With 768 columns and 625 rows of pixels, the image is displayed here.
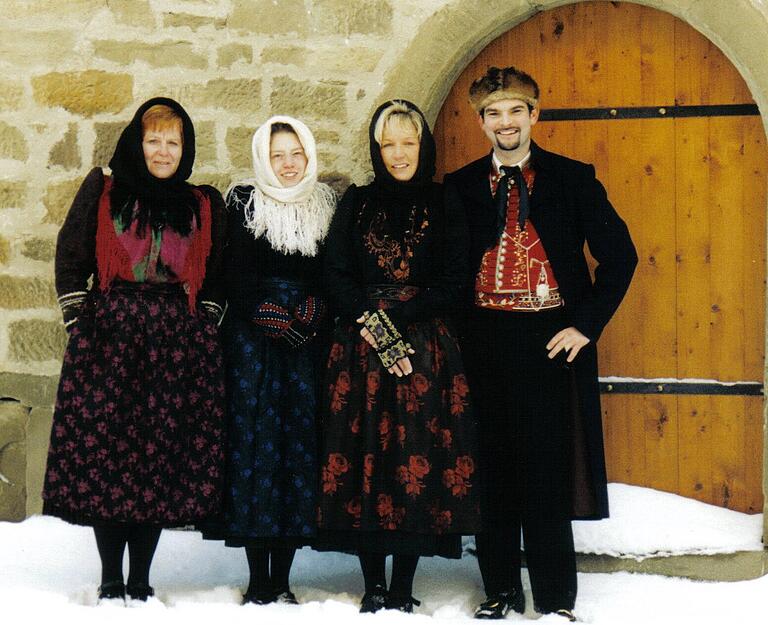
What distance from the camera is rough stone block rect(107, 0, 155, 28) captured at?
374 centimetres

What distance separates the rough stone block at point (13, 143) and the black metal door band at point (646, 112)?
1.93 metres

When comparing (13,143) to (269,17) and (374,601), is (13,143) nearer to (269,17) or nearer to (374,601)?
(269,17)

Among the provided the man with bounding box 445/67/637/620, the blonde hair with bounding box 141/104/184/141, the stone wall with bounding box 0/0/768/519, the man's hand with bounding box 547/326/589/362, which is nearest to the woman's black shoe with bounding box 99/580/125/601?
the stone wall with bounding box 0/0/768/519

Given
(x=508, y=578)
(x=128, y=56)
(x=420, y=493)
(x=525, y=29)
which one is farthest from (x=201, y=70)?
(x=508, y=578)

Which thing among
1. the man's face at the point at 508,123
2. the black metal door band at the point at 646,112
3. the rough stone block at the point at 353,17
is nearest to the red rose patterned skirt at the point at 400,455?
the man's face at the point at 508,123

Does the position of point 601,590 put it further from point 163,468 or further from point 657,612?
point 163,468

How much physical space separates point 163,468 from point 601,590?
154 centimetres

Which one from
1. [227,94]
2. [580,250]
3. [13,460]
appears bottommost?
[13,460]

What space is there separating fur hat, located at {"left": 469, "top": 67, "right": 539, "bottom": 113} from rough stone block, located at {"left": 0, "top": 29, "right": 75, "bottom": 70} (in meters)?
1.60

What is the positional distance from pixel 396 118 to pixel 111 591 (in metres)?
1.71

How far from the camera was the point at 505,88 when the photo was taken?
314cm

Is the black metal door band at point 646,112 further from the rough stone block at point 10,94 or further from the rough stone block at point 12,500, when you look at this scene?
the rough stone block at point 12,500

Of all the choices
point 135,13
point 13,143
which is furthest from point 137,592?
point 135,13

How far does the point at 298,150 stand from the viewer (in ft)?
10.5
